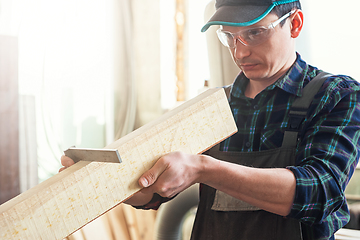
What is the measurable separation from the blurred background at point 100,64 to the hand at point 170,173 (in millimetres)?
1507

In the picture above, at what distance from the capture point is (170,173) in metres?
0.68

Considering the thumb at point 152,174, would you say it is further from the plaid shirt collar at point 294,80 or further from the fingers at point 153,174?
the plaid shirt collar at point 294,80

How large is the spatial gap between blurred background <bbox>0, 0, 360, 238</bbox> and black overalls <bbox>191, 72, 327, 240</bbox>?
1197mm

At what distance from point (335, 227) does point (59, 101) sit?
2.23 meters

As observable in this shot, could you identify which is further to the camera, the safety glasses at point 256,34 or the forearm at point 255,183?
the safety glasses at point 256,34

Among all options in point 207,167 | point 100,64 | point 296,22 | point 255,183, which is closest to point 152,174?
point 207,167

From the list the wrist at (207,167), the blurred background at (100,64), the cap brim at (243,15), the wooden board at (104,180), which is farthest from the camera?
the blurred background at (100,64)

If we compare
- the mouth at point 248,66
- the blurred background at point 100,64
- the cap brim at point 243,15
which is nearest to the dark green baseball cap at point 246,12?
the cap brim at point 243,15

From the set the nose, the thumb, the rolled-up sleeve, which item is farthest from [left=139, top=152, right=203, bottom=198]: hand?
the nose

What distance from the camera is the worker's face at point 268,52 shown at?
972 mm

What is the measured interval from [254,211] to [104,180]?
52 cm

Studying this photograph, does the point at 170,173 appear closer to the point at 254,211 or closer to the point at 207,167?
the point at 207,167

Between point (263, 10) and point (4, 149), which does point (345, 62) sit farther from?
point (4, 149)

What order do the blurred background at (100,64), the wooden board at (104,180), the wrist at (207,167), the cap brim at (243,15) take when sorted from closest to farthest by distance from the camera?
the wooden board at (104,180), the wrist at (207,167), the cap brim at (243,15), the blurred background at (100,64)
